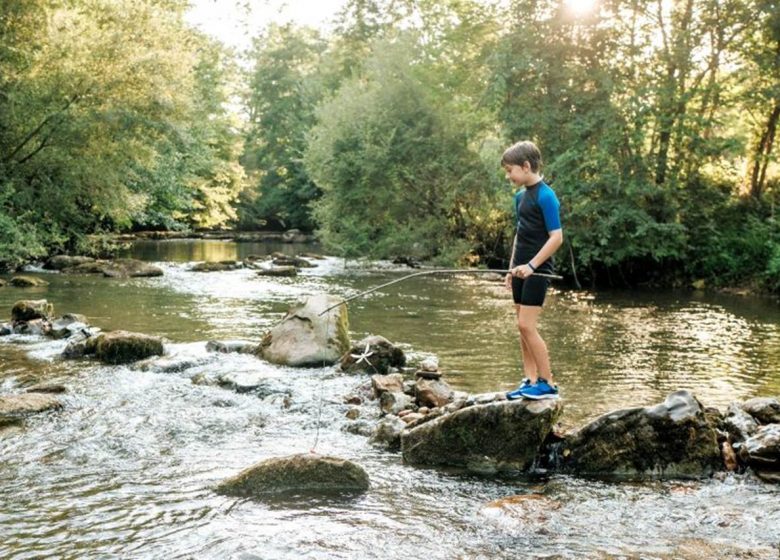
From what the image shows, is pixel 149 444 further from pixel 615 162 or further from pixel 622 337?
pixel 615 162

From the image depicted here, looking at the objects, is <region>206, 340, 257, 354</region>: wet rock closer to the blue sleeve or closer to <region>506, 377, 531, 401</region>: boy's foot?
<region>506, 377, 531, 401</region>: boy's foot

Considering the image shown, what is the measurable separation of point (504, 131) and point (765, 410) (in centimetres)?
1791

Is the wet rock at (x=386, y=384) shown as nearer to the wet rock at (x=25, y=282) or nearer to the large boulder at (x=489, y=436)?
the large boulder at (x=489, y=436)

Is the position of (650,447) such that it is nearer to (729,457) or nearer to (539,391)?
(729,457)

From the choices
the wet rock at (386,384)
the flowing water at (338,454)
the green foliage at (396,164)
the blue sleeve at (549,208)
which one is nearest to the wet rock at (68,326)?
the flowing water at (338,454)

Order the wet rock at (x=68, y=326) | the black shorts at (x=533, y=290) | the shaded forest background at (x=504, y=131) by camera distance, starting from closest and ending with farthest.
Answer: the black shorts at (x=533, y=290), the wet rock at (x=68, y=326), the shaded forest background at (x=504, y=131)

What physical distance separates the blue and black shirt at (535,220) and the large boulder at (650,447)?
1.54m

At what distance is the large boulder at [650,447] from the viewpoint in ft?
21.5

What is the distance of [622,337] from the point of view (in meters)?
14.0

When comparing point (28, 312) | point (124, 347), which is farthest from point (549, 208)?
point (28, 312)

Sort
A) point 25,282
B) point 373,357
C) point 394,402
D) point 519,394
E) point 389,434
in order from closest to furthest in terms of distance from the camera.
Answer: point 519,394 < point 389,434 < point 394,402 < point 373,357 < point 25,282

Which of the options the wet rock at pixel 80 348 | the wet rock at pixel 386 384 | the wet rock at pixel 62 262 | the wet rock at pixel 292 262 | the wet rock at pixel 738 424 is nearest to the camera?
the wet rock at pixel 738 424

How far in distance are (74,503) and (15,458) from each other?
1.43 metres

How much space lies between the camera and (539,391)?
6.82 m
